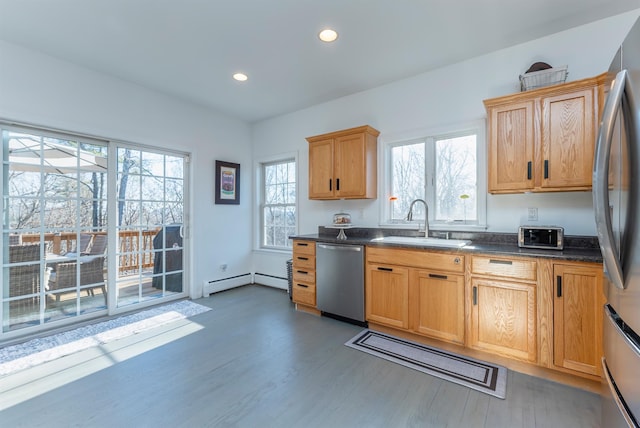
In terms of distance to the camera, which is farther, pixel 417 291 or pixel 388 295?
pixel 388 295

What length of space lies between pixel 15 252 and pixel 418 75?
4.53 meters

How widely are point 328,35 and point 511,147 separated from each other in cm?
187

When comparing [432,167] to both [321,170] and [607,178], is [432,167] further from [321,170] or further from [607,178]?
[607,178]

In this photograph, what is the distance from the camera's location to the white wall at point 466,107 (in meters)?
2.35

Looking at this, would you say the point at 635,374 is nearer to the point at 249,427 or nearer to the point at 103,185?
the point at 249,427

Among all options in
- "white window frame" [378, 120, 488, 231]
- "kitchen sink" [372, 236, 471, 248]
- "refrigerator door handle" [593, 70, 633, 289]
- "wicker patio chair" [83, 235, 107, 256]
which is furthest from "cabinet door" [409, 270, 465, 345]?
"wicker patio chair" [83, 235, 107, 256]

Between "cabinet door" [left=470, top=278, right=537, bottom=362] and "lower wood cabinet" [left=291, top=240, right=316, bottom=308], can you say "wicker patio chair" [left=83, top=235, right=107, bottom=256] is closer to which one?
"lower wood cabinet" [left=291, top=240, right=316, bottom=308]

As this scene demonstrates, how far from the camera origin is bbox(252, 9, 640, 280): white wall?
235cm

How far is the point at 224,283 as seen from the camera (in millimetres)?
4336

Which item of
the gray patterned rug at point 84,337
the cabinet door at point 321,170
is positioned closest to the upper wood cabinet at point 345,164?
the cabinet door at point 321,170

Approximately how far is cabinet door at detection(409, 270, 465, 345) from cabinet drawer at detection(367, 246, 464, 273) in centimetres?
7

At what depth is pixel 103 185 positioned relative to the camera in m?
3.26

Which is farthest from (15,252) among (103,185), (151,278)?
(151,278)

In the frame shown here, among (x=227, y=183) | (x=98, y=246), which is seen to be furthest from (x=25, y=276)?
(x=227, y=183)
